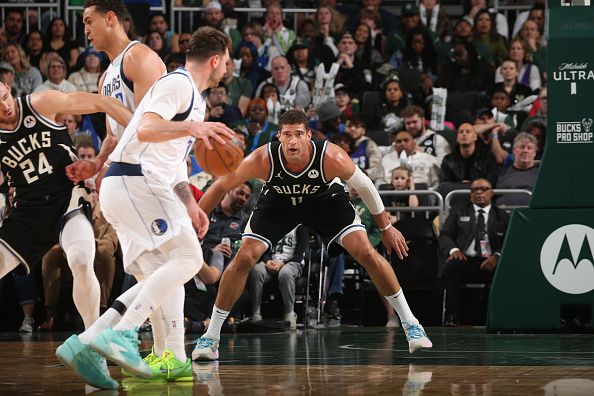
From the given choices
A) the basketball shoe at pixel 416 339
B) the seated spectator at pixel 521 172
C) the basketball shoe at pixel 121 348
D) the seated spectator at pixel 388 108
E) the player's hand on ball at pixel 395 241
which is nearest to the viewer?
the basketball shoe at pixel 121 348

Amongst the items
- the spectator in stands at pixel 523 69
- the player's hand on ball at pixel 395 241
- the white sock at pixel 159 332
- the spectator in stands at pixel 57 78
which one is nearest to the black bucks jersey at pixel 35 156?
the white sock at pixel 159 332

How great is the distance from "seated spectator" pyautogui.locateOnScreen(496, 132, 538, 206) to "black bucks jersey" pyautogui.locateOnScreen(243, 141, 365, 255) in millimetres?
4363

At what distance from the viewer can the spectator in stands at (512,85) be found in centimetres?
1462

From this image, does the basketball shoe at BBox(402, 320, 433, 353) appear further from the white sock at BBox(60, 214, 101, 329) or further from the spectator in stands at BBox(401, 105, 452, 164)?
the spectator in stands at BBox(401, 105, 452, 164)

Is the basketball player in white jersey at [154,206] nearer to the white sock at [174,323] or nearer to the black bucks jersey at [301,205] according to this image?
the white sock at [174,323]

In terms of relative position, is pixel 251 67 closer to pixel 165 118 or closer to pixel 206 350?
pixel 206 350

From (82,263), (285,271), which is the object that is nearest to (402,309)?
(82,263)

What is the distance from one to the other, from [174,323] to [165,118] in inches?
49.3

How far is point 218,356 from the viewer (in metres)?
8.00

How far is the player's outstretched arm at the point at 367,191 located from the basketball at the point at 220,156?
2.18m

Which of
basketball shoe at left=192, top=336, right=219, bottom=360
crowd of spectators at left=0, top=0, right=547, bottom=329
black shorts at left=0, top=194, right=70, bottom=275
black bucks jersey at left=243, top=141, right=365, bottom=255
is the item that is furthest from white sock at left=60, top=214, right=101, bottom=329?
crowd of spectators at left=0, top=0, right=547, bottom=329

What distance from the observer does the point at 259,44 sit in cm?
1619

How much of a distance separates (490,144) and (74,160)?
24.6ft

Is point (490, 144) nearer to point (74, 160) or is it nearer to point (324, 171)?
point (324, 171)
